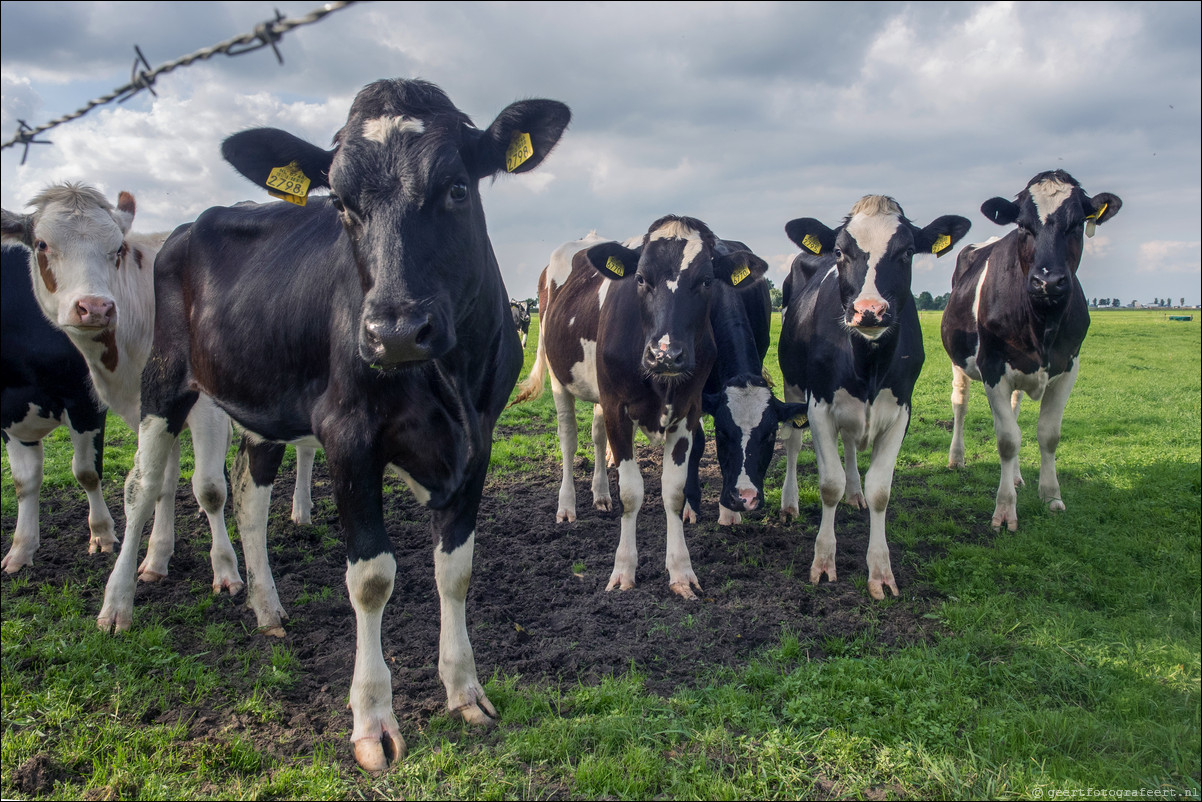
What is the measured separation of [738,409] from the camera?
248 inches

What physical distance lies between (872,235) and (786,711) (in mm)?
3485

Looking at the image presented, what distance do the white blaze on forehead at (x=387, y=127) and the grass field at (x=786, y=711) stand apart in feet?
9.15

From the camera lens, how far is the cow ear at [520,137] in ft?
11.9

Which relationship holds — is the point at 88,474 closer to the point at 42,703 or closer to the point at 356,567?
the point at 42,703

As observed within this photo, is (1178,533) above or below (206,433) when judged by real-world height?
below

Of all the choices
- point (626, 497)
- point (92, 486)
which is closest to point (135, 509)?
point (92, 486)

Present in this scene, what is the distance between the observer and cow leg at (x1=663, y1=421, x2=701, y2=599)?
5.55m

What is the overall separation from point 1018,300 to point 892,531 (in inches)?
102

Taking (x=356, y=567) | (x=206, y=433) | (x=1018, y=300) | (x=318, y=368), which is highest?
(x=1018, y=300)

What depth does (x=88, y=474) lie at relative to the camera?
6234 millimetres

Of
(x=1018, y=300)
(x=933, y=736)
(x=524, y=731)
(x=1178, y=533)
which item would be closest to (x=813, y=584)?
(x=933, y=736)

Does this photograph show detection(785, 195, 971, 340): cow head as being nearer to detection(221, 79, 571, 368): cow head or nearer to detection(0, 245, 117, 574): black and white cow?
detection(221, 79, 571, 368): cow head

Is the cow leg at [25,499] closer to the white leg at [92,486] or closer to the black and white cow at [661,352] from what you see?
the white leg at [92,486]

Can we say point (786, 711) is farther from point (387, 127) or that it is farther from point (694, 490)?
point (694, 490)
